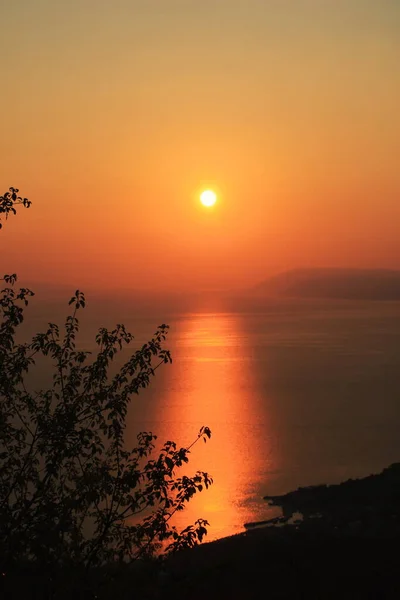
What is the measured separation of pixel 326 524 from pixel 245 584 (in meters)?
10.8

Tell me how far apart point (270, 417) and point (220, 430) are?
776cm

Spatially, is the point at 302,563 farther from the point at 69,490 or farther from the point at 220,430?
the point at 220,430

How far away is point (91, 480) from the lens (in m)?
7.67

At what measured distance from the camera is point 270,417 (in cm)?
6744

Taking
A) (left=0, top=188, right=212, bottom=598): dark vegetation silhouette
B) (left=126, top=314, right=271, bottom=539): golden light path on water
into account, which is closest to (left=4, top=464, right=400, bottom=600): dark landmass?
(left=126, top=314, right=271, bottom=539): golden light path on water

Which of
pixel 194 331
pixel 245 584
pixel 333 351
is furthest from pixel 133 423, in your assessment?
pixel 194 331

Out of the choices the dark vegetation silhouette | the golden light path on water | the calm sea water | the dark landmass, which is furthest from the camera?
the calm sea water

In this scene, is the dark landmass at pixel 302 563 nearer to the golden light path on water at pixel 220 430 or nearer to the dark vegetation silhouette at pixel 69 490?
the golden light path on water at pixel 220 430

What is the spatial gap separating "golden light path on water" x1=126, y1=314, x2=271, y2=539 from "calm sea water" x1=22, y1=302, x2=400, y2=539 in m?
0.09

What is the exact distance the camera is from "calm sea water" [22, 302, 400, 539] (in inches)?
1732

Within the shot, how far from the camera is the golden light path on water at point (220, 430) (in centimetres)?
3927

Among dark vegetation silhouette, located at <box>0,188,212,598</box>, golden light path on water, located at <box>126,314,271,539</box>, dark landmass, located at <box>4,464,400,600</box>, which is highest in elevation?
dark vegetation silhouette, located at <box>0,188,212,598</box>

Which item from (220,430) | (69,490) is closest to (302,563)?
(69,490)

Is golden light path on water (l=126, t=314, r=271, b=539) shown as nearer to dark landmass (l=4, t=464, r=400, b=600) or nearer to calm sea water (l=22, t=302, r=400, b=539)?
calm sea water (l=22, t=302, r=400, b=539)
